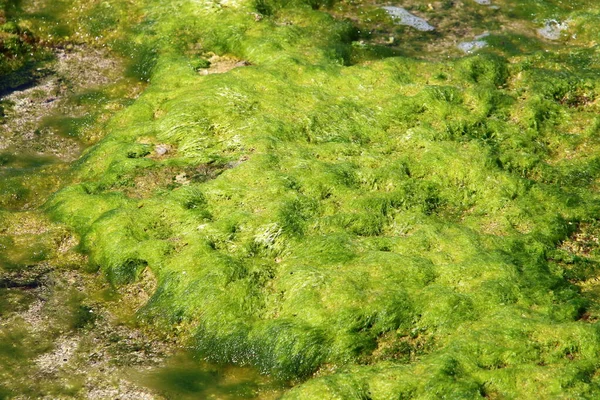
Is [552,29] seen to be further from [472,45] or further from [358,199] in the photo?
[358,199]

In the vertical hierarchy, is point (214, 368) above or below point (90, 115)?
below

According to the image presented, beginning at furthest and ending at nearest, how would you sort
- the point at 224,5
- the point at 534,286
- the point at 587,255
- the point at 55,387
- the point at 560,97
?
the point at 224,5, the point at 560,97, the point at 587,255, the point at 534,286, the point at 55,387

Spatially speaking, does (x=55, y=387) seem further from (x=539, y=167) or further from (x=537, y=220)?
(x=539, y=167)

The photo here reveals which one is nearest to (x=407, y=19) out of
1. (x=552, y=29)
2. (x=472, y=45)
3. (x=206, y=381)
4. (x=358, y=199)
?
(x=472, y=45)

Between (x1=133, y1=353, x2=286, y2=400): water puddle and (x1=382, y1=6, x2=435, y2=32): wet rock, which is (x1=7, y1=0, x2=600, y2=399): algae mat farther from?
(x1=382, y1=6, x2=435, y2=32): wet rock

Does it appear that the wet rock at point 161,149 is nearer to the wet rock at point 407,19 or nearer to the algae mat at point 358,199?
the algae mat at point 358,199

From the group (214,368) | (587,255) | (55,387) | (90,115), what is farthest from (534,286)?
(90,115)

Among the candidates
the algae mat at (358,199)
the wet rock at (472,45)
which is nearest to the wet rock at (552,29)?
the algae mat at (358,199)

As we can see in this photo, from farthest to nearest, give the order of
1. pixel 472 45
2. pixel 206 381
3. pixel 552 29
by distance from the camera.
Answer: pixel 552 29 < pixel 472 45 < pixel 206 381

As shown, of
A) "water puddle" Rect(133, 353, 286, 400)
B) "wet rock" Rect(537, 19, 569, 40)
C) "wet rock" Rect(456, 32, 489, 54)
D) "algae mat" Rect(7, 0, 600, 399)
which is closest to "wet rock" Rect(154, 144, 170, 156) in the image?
"algae mat" Rect(7, 0, 600, 399)
